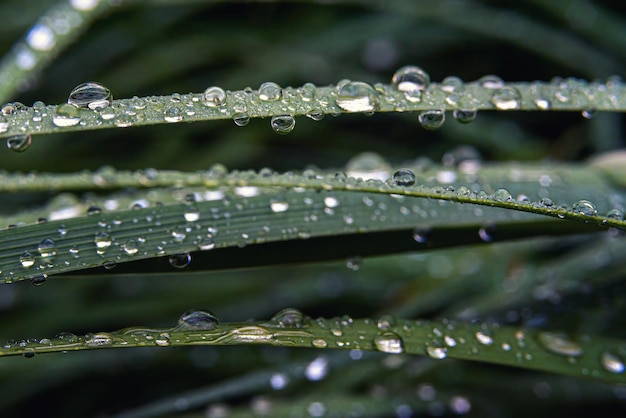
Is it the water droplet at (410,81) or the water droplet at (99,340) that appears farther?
the water droplet at (410,81)

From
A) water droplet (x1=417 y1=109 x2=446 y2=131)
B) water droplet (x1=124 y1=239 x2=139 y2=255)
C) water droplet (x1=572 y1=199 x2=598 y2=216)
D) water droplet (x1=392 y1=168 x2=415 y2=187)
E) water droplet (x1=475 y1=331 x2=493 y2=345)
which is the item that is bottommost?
water droplet (x1=475 y1=331 x2=493 y2=345)

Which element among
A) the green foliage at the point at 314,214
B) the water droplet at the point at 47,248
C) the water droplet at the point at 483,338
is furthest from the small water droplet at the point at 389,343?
the water droplet at the point at 47,248

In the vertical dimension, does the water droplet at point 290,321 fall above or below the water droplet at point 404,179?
below

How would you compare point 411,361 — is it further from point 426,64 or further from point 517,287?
point 426,64

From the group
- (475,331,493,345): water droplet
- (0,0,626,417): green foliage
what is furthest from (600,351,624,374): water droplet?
(475,331,493,345): water droplet

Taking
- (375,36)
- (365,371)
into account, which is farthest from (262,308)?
(375,36)

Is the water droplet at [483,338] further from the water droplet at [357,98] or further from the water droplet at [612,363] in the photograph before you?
the water droplet at [357,98]

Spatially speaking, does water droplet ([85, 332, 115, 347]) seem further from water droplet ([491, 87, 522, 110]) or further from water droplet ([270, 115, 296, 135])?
water droplet ([491, 87, 522, 110])
